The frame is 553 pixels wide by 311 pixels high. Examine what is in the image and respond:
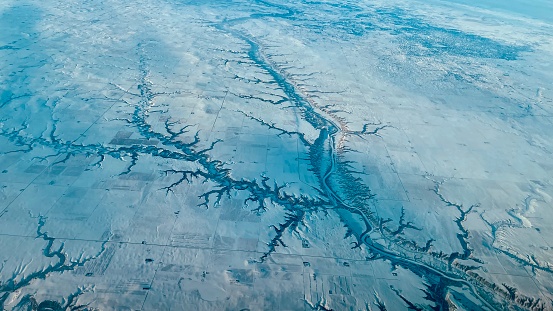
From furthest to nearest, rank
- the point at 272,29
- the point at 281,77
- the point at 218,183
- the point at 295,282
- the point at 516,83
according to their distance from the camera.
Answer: the point at 272,29
the point at 516,83
the point at 281,77
the point at 218,183
the point at 295,282

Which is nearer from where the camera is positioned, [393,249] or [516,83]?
[393,249]

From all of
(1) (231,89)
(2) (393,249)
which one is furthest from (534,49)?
(2) (393,249)

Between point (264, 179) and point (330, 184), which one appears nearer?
point (264, 179)

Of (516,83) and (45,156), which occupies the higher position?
(516,83)

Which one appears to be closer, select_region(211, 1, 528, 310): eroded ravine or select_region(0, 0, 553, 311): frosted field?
select_region(0, 0, 553, 311): frosted field

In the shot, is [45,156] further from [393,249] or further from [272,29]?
[272,29]

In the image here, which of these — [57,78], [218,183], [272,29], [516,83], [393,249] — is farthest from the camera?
[272,29]

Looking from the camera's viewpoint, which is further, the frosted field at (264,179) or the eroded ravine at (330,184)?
the eroded ravine at (330,184)
